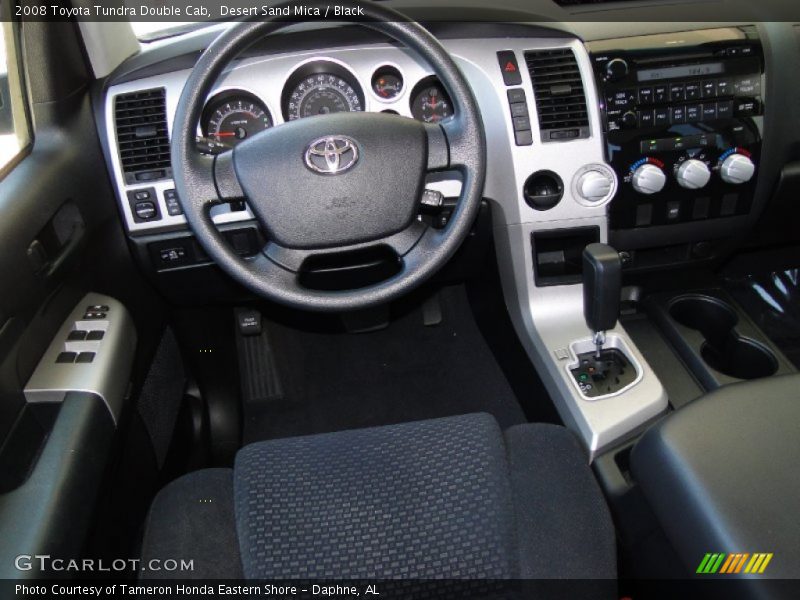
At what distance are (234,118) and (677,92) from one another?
3.17ft

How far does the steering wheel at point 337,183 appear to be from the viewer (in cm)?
113

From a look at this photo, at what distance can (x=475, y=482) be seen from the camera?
1.10 meters

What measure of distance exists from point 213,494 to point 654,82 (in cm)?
124

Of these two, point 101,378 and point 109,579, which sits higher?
point 101,378

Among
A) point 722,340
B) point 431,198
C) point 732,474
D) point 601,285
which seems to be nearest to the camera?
point 732,474

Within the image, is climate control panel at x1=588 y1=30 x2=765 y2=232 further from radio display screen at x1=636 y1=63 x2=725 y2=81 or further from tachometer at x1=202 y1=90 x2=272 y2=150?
tachometer at x1=202 y1=90 x2=272 y2=150

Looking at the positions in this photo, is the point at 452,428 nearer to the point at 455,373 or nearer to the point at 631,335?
the point at 631,335

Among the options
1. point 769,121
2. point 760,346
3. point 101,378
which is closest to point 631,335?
point 760,346

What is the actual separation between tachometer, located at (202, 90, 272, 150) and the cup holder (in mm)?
1115

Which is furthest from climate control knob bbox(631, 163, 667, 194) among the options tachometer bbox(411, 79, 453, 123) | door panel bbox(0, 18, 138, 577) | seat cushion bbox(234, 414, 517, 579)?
door panel bbox(0, 18, 138, 577)

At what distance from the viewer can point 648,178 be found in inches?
61.0

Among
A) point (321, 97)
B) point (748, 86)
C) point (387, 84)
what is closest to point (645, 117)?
point (748, 86)

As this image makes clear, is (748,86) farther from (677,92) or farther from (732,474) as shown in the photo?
(732,474)

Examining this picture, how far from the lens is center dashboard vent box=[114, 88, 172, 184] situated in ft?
4.66
